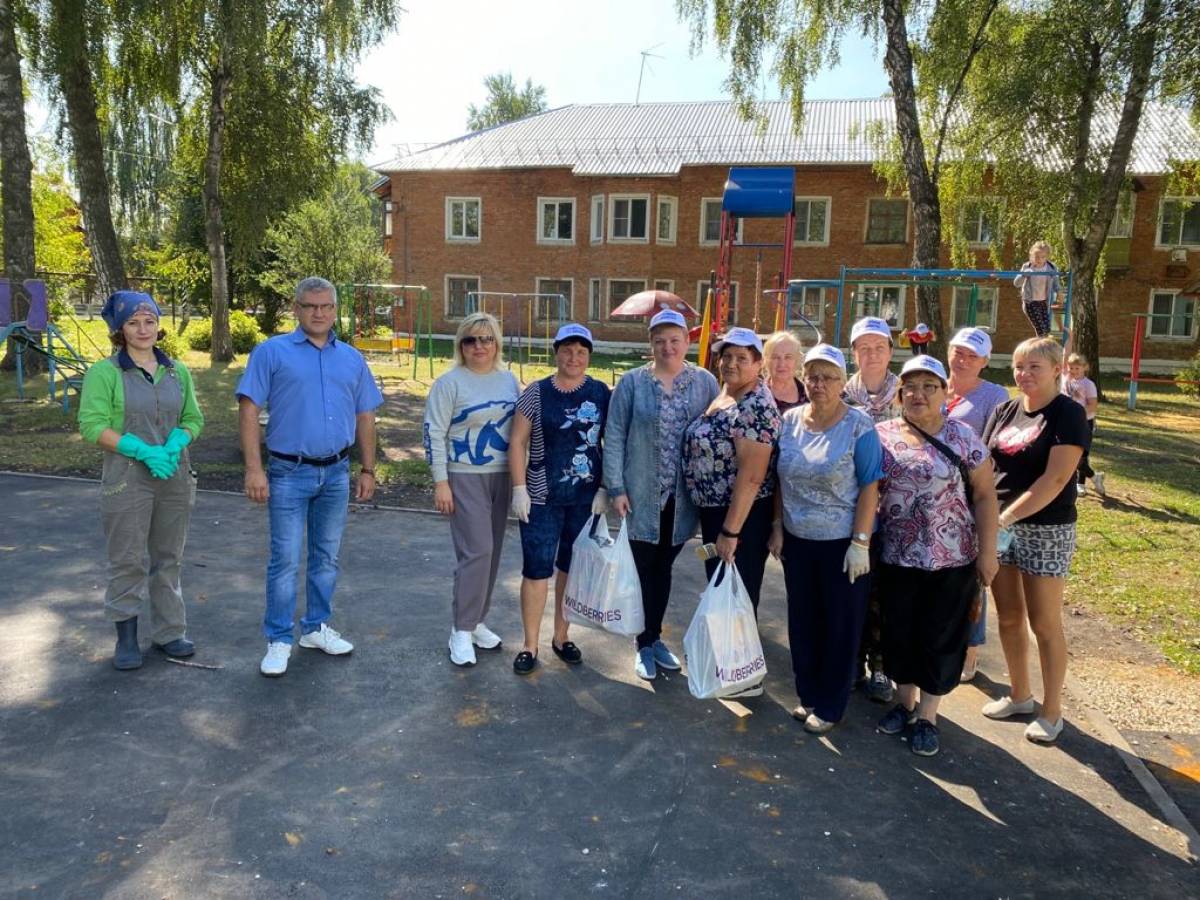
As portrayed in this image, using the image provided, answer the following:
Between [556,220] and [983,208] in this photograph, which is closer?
[983,208]

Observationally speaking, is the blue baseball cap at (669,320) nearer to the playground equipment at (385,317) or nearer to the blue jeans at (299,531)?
the blue jeans at (299,531)

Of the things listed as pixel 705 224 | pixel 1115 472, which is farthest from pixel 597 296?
pixel 1115 472

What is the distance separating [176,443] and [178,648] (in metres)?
1.10

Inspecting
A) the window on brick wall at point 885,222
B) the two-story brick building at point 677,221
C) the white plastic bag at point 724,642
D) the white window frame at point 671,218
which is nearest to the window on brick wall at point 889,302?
the two-story brick building at point 677,221

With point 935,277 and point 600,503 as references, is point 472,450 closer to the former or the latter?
point 600,503

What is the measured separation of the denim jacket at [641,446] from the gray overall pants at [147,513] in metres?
2.20

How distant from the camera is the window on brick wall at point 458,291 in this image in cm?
3241

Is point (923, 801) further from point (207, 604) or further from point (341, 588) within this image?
point (207, 604)

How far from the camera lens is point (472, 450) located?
452 cm

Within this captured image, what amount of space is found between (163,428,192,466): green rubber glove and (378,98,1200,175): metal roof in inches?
989

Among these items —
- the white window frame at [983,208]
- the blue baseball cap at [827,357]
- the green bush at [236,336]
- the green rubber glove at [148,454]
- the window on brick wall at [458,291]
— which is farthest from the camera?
the window on brick wall at [458,291]

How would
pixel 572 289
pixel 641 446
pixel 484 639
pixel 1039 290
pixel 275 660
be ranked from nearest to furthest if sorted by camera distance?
1. pixel 641 446
2. pixel 275 660
3. pixel 484 639
4. pixel 1039 290
5. pixel 572 289

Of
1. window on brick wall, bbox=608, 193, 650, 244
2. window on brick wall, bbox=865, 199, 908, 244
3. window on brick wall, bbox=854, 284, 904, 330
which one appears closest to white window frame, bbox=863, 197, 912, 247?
window on brick wall, bbox=865, 199, 908, 244

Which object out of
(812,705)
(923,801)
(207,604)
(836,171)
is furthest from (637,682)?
(836,171)
